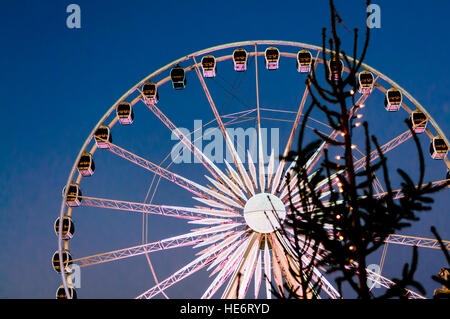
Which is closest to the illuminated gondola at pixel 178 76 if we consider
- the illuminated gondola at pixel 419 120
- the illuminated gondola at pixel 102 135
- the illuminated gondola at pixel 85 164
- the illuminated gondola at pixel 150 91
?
the illuminated gondola at pixel 150 91

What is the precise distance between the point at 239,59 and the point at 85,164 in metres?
6.77

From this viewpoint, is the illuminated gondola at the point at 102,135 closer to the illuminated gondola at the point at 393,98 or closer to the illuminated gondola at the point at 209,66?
the illuminated gondola at the point at 209,66

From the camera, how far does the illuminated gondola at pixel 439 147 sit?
51.1 feet

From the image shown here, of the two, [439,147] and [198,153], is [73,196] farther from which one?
[439,147]

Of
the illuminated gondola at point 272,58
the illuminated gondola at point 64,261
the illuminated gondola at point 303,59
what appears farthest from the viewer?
the illuminated gondola at point 272,58

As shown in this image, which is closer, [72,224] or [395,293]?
[395,293]

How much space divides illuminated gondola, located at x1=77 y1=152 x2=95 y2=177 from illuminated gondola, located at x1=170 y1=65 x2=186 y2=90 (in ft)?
13.3

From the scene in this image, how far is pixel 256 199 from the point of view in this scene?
44.7 ft

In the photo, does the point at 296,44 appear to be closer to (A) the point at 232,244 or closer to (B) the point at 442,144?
(B) the point at 442,144

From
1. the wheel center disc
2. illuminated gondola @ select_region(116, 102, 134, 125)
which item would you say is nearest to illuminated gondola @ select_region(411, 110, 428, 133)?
the wheel center disc

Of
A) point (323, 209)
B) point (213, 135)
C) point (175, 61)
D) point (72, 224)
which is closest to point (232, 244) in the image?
point (213, 135)

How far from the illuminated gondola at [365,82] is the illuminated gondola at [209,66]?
17.3 feet
